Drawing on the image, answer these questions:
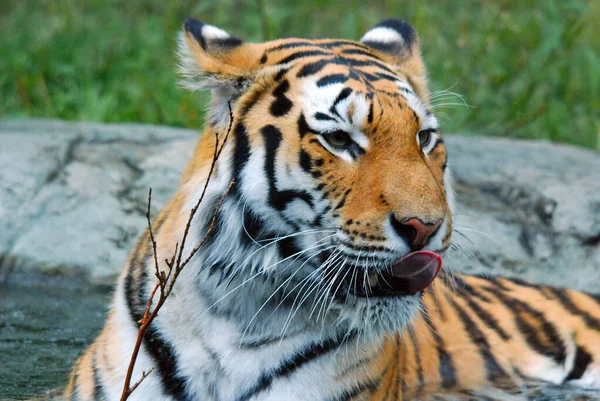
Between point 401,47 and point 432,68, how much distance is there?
3.91 metres

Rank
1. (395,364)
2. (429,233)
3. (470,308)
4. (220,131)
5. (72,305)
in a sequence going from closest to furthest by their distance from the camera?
(429,233), (220,131), (395,364), (470,308), (72,305)

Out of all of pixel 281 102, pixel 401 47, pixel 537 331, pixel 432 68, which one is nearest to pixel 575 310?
pixel 537 331

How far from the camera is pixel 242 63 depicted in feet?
8.57

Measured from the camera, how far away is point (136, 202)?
4.69 meters

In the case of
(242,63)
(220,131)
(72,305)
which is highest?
(242,63)

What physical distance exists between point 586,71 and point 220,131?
14.7ft

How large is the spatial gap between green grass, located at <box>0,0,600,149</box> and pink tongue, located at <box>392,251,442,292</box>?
377 cm

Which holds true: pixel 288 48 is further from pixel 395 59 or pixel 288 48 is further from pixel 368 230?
pixel 368 230

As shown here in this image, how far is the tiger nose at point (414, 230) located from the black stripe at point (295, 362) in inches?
16.8

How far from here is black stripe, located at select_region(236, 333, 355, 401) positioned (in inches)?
98.0

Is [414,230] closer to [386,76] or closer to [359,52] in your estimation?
[386,76]

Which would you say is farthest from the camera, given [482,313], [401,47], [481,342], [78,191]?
[78,191]

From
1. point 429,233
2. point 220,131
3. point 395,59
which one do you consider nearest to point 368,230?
point 429,233

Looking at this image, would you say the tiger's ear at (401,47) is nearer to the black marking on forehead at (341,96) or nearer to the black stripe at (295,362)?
the black marking on forehead at (341,96)
